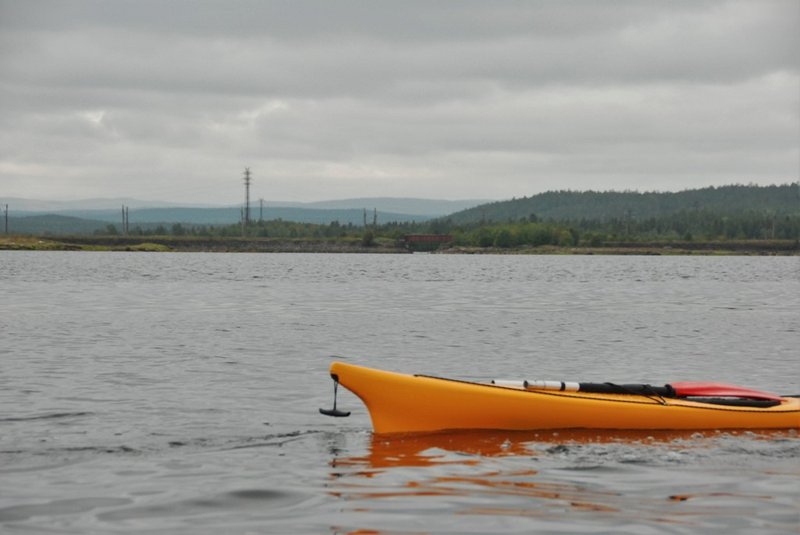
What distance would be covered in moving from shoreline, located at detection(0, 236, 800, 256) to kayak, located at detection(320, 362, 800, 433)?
513ft

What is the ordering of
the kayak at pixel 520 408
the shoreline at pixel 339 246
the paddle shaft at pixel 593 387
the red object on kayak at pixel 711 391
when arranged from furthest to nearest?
the shoreline at pixel 339 246
the red object on kayak at pixel 711 391
the paddle shaft at pixel 593 387
the kayak at pixel 520 408

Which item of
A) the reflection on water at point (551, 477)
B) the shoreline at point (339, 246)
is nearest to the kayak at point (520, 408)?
the reflection on water at point (551, 477)

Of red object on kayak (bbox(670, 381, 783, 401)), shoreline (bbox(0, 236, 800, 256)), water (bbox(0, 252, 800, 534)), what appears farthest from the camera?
shoreline (bbox(0, 236, 800, 256))

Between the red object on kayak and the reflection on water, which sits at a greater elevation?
the red object on kayak

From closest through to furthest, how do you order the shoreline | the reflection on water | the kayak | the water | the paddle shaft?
the water → the reflection on water → the kayak → the paddle shaft → the shoreline

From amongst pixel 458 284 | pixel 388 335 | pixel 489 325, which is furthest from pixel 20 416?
pixel 458 284

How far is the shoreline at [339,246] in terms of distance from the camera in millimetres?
172125

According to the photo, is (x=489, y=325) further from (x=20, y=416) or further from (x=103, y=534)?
(x=103, y=534)

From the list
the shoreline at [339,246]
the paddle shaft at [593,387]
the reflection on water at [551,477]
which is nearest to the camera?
the reflection on water at [551,477]

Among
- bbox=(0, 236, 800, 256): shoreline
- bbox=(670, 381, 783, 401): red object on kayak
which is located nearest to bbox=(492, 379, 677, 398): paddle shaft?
bbox=(670, 381, 783, 401): red object on kayak

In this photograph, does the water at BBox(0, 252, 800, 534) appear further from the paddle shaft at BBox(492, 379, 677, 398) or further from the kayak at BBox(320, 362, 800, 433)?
the paddle shaft at BBox(492, 379, 677, 398)

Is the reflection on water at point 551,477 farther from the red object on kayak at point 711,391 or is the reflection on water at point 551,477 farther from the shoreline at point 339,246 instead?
the shoreline at point 339,246

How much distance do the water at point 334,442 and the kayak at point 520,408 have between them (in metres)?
0.24

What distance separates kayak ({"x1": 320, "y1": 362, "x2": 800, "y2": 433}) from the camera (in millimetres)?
14523
